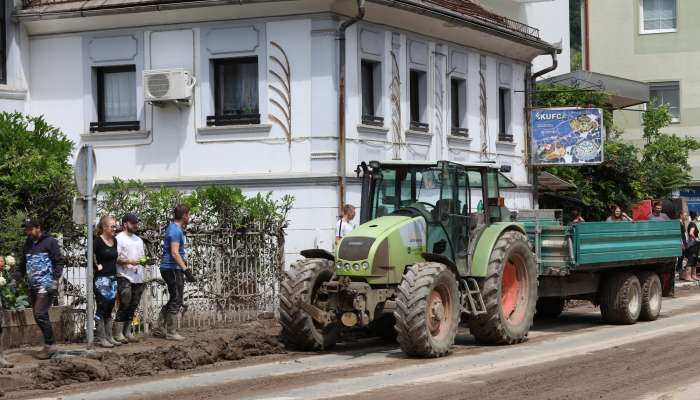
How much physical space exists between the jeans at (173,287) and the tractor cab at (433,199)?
281 centimetres

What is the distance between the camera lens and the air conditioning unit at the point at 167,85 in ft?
78.5

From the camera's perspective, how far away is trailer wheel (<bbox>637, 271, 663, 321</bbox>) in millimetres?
20047

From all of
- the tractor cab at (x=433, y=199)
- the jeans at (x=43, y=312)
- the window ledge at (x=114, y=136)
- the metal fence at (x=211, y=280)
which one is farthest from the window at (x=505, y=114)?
the jeans at (x=43, y=312)

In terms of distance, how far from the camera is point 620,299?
63.5 ft

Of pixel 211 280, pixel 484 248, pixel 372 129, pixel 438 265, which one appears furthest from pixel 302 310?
pixel 372 129

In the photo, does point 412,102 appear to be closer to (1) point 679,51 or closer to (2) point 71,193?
(2) point 71,193

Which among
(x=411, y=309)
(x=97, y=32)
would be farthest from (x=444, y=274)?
(x=97, y=32)

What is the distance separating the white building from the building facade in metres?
23.1

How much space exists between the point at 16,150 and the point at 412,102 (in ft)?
34.7

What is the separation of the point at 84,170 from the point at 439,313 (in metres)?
5.11

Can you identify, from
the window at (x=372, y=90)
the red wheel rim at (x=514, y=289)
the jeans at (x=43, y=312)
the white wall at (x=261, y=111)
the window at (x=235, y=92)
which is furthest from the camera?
the window at (x=372, y=90)

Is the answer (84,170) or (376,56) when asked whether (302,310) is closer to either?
(84,170)

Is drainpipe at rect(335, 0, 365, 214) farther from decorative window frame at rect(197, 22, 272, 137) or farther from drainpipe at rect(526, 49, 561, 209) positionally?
drainpipe at rect(526, 49, 561, 209)

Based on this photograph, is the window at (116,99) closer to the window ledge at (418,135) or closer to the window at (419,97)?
the window ledge at (418,135)
